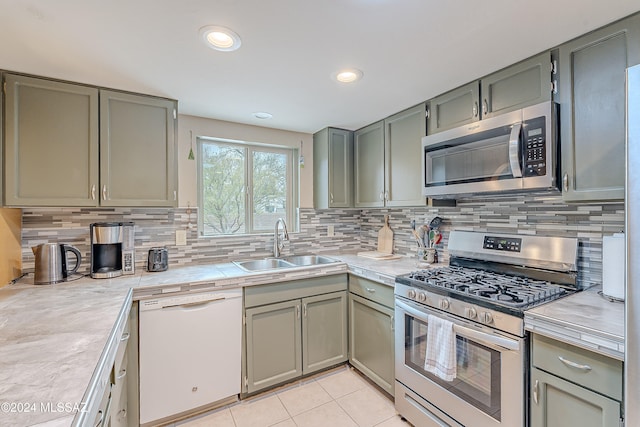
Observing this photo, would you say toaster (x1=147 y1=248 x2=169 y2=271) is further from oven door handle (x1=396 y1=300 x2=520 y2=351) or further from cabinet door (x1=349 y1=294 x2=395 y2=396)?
Result: oven door handle (x1=396 y1=300 x2=520 y2=351)

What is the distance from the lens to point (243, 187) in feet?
9.13

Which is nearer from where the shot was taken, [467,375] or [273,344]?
[467,375]

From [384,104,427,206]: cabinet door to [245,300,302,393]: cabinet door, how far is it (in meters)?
1.21

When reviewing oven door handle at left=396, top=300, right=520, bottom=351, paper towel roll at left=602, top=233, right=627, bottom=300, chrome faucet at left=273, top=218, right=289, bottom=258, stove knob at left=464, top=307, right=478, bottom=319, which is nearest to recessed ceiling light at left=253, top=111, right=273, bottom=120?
chrome faucet at left=273, top=218, right=289, bottom=258

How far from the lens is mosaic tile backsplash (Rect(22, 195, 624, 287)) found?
1.60 meters

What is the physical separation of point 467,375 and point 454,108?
1.63 m

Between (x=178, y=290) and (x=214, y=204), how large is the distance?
1.00m

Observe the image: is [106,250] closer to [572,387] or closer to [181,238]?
[181,238]

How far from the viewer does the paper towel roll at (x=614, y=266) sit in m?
1.31

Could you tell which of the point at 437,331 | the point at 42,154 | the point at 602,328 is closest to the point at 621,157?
the point at 602,328

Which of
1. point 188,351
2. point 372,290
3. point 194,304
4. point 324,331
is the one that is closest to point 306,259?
point 324,331

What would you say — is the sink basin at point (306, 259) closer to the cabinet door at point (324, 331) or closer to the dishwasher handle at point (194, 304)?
the cabinet door at point (324, 331)

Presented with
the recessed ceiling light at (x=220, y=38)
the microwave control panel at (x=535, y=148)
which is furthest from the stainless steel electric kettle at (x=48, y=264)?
the microwave control panel at (x=535, y=148)

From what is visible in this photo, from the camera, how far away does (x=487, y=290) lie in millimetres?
1519
